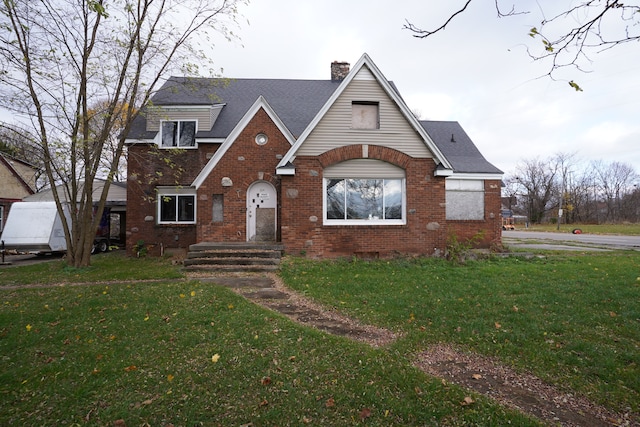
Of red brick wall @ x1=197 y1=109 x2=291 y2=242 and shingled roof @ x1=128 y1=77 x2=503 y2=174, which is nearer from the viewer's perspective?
red brick wall @ x1=197 y1=109 x2=291 y2=242

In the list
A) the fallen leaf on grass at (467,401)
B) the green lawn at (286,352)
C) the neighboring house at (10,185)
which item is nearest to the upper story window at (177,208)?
the green lawn at (286,352)

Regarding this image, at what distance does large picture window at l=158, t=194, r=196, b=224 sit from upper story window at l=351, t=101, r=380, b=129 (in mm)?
8031

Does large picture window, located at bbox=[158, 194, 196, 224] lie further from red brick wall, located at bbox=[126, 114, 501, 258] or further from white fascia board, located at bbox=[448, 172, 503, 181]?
white fascia board, located at bbox=[448, 172, 503, 181]

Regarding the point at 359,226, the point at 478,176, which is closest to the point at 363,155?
the point at 359,226

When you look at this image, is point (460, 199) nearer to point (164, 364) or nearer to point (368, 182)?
point (368, 182)

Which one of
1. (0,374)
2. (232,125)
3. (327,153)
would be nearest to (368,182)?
(327,153)

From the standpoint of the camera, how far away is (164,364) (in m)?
3.90

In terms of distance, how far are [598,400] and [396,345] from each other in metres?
2.07

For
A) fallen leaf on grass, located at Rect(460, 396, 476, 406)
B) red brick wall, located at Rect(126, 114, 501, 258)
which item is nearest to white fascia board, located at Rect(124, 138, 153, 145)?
red brick wall, located at Rect(126, 114, 501, 258)

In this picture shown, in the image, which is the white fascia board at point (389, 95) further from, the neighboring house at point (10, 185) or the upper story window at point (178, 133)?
the neighboring house at point (10, 185)

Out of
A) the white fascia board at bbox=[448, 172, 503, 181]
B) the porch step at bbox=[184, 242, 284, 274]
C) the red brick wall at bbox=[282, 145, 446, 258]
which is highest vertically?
the white fascia board at bbox=[448, 172, 503, 181]

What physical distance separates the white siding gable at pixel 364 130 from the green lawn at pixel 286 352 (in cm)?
556

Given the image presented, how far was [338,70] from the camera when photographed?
1898 centimetres

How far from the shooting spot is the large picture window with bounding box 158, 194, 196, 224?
14812 millimetres
